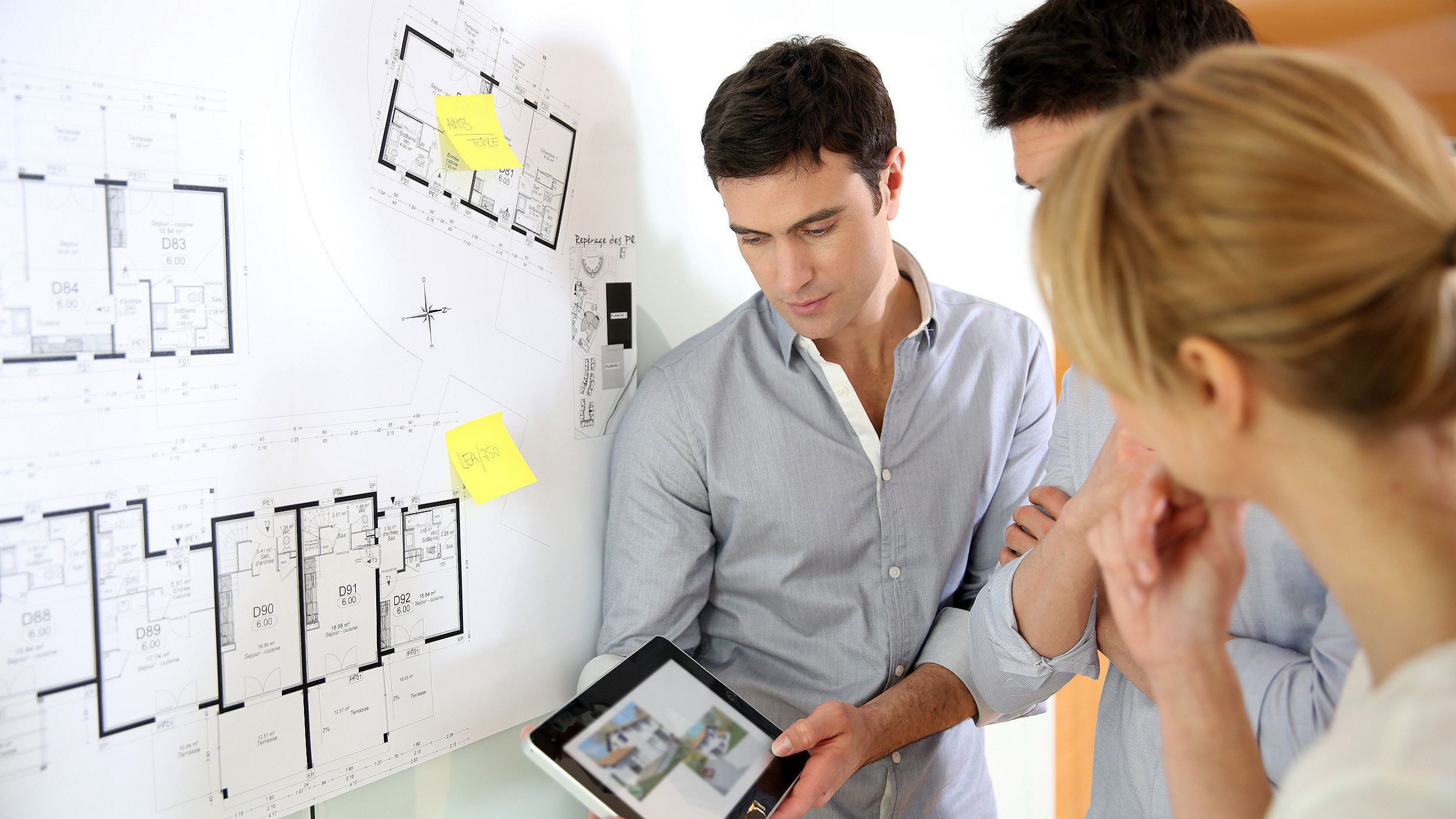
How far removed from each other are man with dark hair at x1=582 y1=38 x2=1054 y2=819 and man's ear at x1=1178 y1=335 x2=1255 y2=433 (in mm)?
799

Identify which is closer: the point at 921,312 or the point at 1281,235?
the point at 1281,235

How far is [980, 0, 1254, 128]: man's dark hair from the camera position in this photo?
41.4 inches

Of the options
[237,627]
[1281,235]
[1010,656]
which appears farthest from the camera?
[1010,656]

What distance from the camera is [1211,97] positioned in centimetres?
55

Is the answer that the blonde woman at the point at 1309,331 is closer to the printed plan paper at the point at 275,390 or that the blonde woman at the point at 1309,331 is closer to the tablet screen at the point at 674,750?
the tablet screen at the point at 674,750

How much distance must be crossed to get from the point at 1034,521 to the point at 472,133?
3.16 ft

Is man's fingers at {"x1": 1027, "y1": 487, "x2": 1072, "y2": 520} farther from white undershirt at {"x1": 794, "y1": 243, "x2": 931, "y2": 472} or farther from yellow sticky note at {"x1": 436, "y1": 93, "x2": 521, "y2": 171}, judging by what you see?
yellow sticky note at {"x1": 436, "y1": 93, "x2": 521, "y2": 171}

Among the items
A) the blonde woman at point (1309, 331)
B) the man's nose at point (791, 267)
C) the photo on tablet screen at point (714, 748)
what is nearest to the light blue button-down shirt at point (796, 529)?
the man's nose at point (791, 267)

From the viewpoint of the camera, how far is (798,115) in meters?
1.30

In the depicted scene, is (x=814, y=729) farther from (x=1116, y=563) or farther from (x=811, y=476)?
(x=1116, y=563)

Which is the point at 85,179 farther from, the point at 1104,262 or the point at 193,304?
the point at 1104,262

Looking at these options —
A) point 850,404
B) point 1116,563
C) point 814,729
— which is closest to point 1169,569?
point 1116,563

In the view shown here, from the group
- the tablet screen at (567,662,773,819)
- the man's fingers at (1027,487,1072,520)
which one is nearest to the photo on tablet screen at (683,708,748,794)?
the tablet screen at (567,662,773,819)

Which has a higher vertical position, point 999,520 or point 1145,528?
point 1145,528
